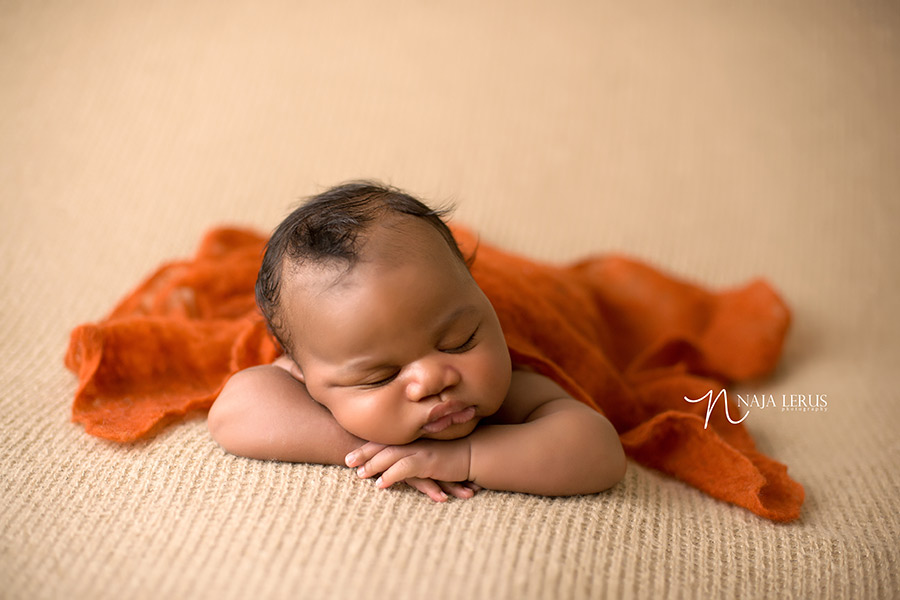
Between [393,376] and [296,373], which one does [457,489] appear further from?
[296,373]

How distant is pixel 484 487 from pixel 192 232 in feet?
2.77

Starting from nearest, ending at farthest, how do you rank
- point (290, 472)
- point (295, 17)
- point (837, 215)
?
point (290, 472) → point (837, 215) → point (295, 17)

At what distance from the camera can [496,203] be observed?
4.87ft

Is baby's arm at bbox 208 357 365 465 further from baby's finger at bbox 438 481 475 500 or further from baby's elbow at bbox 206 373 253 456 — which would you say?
baby's finger at bbox 438 481 475 500

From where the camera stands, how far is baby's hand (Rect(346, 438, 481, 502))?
0.82 m

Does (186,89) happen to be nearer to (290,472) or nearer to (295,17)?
(295,17)

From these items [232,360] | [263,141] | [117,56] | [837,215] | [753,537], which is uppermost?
[117,56]

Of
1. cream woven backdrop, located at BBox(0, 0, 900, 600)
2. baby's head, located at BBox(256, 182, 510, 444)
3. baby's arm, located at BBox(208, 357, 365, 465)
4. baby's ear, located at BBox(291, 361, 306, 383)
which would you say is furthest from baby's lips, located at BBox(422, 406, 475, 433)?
cream woven backdrop, located at BBox(0, 0, 900, 600)

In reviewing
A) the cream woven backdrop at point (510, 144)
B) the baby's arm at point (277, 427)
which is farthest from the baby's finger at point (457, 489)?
the cream woven backdrop at point (510, 144)

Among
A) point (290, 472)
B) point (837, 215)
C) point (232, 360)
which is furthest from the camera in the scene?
point (837, 215)

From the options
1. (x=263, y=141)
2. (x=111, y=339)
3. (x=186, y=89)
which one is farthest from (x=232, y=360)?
(x=186, y=89)

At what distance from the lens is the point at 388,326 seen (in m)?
0.78

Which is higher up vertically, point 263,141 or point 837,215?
point 263,141

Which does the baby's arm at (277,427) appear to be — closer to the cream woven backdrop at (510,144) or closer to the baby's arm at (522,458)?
the baby's arm at (522,458)
